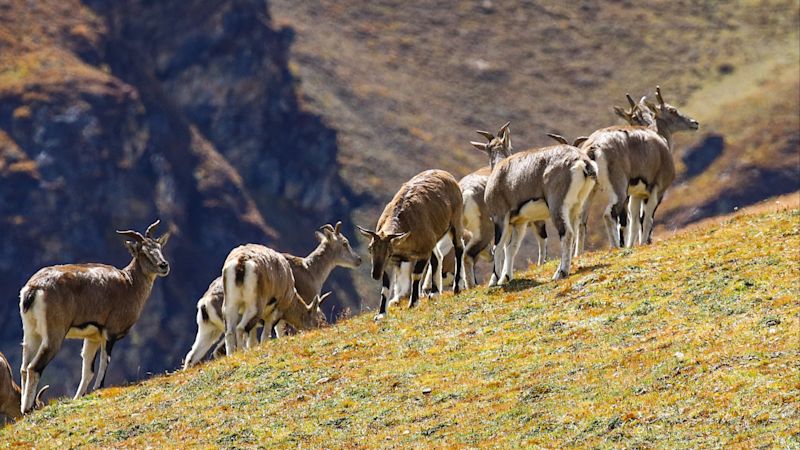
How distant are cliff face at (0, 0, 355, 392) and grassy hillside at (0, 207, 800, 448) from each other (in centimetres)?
11637

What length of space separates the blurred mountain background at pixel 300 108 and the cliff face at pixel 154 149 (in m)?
0.25

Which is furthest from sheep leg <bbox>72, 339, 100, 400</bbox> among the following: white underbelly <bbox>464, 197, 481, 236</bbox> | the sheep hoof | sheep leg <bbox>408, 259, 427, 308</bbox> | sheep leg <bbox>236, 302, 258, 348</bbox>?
the sheep hoof

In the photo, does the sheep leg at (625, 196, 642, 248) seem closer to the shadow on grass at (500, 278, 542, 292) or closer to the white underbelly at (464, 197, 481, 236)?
the white underbelly at (464, 197, 481, 236)

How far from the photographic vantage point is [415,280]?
97.5ft

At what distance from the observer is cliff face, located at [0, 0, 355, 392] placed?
154 meters

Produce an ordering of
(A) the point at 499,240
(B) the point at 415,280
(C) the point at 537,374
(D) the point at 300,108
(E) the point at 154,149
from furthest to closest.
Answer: (E) the point at 154,149 < (D) the point at 300,108 < (B) the point at 415,280 < (A) the point at 499,240 < (C) the point at 537,374

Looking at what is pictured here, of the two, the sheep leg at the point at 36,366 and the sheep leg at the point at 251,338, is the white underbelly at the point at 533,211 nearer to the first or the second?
the sheep leg at the point at 251,338

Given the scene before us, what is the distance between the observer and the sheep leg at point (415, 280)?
2947 centimetres

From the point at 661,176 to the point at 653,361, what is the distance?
11.9 metres

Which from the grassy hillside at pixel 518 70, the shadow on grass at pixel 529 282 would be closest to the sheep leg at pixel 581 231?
the shadow on grass at pixel 529 282

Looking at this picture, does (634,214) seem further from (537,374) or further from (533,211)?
(537,374)

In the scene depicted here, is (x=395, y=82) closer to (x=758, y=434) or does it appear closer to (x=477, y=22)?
(x=477, y=22)

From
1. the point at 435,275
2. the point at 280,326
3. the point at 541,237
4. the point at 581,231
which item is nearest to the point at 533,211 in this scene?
the point at 435,275

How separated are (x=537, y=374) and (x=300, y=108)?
146 metres
